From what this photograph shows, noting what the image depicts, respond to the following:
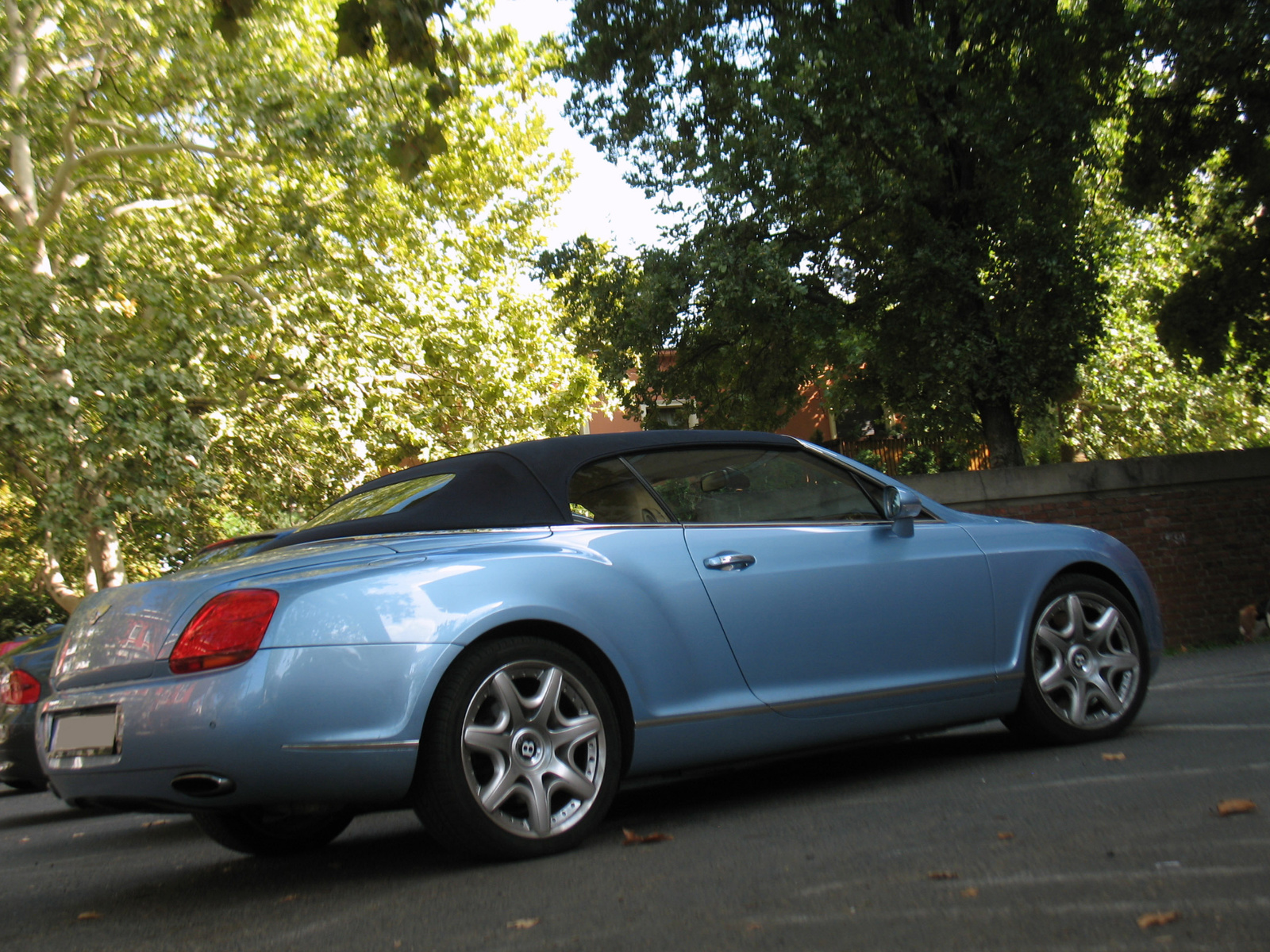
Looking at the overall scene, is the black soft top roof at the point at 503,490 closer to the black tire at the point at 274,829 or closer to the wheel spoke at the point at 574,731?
the wheel spoke at the point at 574,731

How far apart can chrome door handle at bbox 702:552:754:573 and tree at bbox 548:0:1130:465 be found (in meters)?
9.81

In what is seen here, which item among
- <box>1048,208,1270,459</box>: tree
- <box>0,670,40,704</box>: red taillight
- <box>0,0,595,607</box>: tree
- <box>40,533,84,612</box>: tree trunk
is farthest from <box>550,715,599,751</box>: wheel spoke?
<box>1048,208,1270,459</box>: tree

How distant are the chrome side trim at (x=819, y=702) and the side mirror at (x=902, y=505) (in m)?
0.70

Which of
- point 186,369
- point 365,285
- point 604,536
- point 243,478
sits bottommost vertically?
point 604,536

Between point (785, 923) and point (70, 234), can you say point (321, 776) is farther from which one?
point (70, 234)

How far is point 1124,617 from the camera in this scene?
18.8 ft

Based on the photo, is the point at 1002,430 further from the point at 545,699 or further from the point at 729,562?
the point at 545,699

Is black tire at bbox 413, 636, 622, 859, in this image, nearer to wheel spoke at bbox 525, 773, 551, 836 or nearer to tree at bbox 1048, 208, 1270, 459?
wheel spoke at bbox 525, 773, 551, 836

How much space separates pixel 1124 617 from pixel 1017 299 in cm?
917

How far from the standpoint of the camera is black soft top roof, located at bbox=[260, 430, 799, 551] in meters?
4.32

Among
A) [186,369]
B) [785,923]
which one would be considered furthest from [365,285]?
[785,923]

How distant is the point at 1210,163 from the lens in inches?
603

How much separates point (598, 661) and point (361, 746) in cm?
91

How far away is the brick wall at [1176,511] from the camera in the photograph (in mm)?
12352
